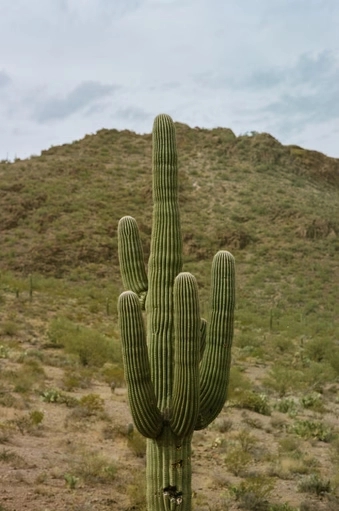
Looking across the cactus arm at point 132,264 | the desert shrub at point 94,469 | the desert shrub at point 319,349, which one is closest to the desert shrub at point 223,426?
the desert shrub at point 94,469

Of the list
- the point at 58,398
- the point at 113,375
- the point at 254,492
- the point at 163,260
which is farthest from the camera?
the point at 113,375

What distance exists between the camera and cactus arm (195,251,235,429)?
6.82 meters

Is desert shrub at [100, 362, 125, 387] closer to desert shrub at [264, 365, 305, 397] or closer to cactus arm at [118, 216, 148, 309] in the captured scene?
desert shrub at [264, 365, 305, 397]

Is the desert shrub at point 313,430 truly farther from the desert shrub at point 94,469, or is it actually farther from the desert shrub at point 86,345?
the desert shrub at point 86,345

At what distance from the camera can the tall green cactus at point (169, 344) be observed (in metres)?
6.21

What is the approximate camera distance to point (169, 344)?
6559mm

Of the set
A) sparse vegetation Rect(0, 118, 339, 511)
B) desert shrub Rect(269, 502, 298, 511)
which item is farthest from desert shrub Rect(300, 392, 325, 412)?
desert shrub Rect(269, 502, 298, 511)

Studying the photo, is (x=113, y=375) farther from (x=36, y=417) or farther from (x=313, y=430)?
(x=313, y=430)

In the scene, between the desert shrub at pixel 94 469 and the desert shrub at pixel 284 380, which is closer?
the desert shrub at pixel 94 469

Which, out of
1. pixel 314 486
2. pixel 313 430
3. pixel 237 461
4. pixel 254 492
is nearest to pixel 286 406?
pixel 313 430

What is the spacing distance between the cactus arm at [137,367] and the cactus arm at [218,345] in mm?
697

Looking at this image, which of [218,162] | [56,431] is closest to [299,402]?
[56,431]

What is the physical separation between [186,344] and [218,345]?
2.79 feet

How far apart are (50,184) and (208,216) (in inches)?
444
